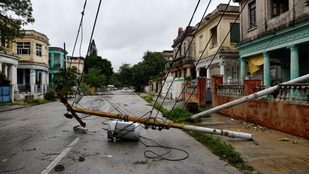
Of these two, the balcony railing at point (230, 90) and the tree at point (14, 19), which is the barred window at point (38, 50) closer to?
the tree at point (14, 19)

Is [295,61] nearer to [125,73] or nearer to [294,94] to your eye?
[294,94]

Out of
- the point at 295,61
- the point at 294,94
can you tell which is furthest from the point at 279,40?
the point at 294,94

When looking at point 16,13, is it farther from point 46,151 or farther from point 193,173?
point 193,173

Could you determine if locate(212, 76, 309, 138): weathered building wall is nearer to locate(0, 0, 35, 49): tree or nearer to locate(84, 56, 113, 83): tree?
locate(0, 0, 35, 49): tree

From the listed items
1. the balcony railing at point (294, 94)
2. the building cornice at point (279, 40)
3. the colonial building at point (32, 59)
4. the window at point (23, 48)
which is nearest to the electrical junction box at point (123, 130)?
the balcony railing at point (294, 94)

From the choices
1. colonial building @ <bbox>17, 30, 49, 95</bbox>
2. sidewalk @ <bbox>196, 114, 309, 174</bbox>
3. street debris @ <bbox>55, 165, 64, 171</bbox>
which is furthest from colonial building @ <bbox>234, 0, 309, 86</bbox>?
colonial building @ <bbox>17, 30, 49, 95</bbox>

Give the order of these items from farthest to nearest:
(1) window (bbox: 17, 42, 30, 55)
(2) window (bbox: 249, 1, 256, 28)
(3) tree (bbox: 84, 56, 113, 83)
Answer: (3) tree (bbox: 84, 56, 113, 83), (1) window (bbox: 17, 42, 30, 55), (2) window (bbox: 249, 1, 256, 28)

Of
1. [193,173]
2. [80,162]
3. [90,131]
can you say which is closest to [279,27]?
[193,173]

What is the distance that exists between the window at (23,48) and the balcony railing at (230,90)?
2976 centimetres

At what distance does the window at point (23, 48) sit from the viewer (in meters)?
29.2

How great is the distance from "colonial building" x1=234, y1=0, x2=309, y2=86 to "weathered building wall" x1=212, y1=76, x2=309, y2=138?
2.97 meters

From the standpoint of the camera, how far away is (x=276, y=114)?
693 centimetres

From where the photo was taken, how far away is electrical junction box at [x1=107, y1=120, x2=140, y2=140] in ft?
18.1

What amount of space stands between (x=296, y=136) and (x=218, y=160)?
11.2ft
